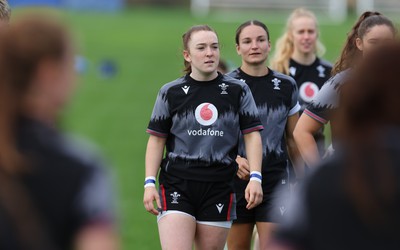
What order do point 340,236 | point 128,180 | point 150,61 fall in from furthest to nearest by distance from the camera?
point 150,61 < point 128,180 < point 340,236

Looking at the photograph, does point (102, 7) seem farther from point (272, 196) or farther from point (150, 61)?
point (272, 196)

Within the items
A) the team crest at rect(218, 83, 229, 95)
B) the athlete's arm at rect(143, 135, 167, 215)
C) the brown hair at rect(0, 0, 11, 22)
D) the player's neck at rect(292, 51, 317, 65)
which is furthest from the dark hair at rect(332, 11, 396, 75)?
the player's neck at rect(292, 51, 317, 65)

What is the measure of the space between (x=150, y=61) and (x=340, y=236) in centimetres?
2710

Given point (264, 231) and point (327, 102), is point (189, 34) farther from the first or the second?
point (264, 231)

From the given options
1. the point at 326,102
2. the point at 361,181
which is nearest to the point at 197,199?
the point at 326,102

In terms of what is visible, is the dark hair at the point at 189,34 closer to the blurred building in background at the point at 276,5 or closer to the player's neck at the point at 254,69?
the player's neck at the point at 254,69

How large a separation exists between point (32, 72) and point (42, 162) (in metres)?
0.29

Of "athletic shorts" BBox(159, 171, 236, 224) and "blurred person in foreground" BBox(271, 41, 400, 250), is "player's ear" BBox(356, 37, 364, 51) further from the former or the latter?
"blurred person in foreground" BBox(271, 41, 400, 250)

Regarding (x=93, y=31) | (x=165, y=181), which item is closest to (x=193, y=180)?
(x=165, y=181)

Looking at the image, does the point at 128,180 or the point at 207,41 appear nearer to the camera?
the point at 207,41

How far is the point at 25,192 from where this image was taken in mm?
3299

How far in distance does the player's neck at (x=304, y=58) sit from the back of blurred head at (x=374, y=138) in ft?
21.3

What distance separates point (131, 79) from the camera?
88.5 ft

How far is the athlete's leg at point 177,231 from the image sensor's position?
22.5ft
